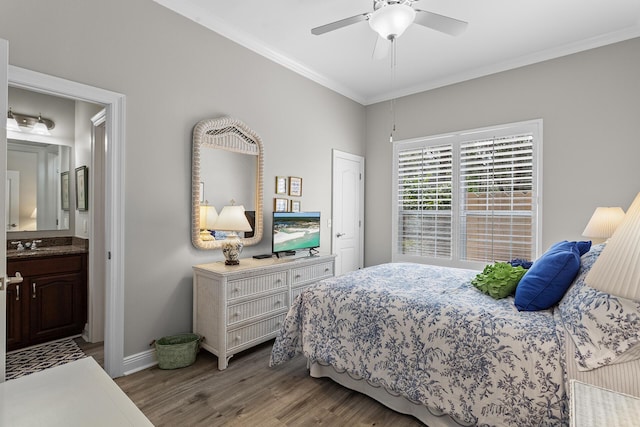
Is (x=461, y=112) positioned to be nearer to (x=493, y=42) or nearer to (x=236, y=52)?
(x=493, y=42)

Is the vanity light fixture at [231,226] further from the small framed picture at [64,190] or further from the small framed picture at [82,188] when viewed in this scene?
the small framed picture at [64,190]

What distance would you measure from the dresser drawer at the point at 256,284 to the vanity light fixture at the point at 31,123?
274cm

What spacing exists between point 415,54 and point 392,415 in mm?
3422

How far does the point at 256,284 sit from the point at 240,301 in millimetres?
204

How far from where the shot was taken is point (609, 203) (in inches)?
126

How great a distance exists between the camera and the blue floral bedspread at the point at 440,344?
1533 mm

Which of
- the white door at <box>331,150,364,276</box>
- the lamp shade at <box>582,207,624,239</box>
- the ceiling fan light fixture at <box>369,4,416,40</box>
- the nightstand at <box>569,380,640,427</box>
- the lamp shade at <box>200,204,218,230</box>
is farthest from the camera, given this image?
the white door at <box>331,150,364,276</box>

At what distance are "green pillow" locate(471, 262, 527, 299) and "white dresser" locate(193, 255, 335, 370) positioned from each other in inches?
65.3

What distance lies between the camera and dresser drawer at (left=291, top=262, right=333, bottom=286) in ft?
10.6

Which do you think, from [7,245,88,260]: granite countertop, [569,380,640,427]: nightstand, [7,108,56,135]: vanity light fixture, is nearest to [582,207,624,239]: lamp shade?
[569,380,640,427]: nightstand

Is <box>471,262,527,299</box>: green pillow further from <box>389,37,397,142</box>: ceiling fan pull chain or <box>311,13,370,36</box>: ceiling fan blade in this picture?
<box>311,13,370,36</box>: ceiling fan blade

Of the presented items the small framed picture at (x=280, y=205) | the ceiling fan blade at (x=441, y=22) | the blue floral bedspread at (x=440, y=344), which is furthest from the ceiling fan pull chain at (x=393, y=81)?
the blue floral bedspread at (x=440, y=344)

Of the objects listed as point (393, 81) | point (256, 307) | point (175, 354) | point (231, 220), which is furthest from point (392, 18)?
point (175, 354)

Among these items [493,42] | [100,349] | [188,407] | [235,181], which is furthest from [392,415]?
[493,42]
